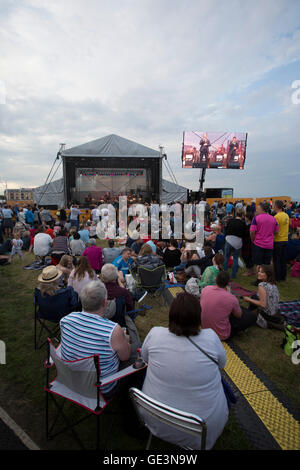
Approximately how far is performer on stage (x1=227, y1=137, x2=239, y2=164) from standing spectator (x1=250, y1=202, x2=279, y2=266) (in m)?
20.1

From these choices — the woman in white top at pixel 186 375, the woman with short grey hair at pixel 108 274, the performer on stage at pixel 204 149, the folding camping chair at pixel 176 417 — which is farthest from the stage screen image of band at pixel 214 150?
the folding camping chair at pixel 176 417

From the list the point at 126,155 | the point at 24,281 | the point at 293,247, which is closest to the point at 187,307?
the point at 24,281

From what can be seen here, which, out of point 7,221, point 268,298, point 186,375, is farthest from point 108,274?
point 7,221

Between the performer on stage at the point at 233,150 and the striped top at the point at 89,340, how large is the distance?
24375 mm

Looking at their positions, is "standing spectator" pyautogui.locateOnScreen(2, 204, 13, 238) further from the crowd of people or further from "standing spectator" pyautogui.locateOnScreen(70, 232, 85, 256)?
"standing spectator" pyautogui.locateOnScreen(70, 232, 85, 256)

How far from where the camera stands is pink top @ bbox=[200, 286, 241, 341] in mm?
3051

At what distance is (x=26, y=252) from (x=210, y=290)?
8.60 meters

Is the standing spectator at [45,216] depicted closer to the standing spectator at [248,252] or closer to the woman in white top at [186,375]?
the standing spectator at [248,252]

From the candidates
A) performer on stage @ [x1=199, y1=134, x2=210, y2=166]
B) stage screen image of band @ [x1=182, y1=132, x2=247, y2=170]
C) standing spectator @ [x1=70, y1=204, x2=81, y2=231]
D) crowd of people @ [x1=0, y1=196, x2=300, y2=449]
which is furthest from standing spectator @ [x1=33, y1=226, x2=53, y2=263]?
performer on stage @ [x1=199, y1=134, x2=210, y2=166]

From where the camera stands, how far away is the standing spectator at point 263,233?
518 centimetres

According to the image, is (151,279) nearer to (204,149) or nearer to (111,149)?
(111,149)

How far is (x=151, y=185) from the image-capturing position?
2122 cm

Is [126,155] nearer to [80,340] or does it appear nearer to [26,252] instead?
[26,252]

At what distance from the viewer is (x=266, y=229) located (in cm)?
519
